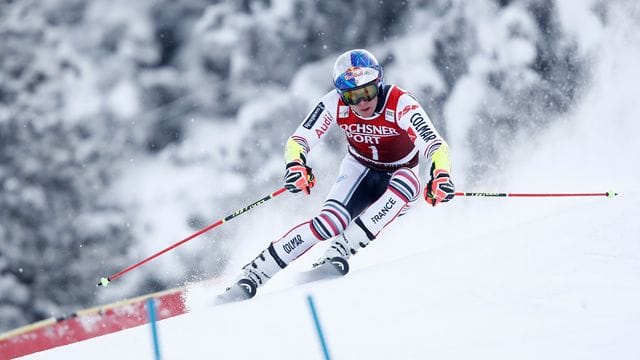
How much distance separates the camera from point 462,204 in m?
9.27

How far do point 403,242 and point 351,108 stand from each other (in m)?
4.73

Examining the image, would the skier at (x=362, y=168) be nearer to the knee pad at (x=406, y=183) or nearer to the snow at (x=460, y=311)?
the knee pad at (x=406, y=183)

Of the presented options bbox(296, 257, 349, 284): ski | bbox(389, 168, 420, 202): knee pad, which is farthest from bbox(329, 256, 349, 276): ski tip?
bbox(389, 168, 420, 202): knee pad

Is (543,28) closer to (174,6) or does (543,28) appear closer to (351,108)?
(174,6)

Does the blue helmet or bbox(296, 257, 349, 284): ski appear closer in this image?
bbox(296, 257, 349, 284): ski

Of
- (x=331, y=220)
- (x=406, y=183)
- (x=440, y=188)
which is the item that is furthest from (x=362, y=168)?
(x=440, y=188)

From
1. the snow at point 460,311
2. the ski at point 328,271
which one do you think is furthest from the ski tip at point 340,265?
the snow at point 460,311

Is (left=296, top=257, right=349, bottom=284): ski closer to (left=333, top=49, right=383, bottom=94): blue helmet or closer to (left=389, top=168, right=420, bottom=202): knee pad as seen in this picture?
(left=389, top=168, right=420, bottom=202): knee pad

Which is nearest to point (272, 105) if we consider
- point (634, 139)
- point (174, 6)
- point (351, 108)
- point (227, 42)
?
point (227, 42)

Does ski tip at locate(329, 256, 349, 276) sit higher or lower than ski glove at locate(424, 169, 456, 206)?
lower

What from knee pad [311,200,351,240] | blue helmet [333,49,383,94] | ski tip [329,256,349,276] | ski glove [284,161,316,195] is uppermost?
blue helmet [333,49,383,94]

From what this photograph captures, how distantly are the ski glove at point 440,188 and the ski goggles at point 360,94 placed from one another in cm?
63

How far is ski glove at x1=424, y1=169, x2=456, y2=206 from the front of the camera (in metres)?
3.66

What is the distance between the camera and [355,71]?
380cm
